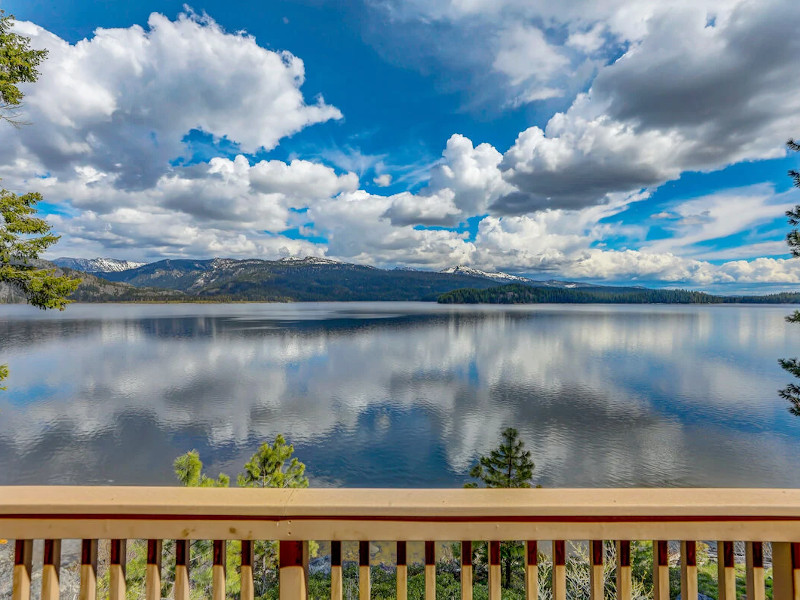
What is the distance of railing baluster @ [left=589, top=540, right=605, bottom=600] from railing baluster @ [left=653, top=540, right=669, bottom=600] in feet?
0.81

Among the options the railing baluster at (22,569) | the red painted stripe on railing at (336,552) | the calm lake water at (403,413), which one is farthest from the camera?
the calm lake water at (403,413)

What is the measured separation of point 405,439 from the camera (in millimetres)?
29062

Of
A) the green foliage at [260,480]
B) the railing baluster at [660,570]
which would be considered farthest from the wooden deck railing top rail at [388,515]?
the green foliage at [260,480]

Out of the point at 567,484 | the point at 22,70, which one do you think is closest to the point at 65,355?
the point at 22,70

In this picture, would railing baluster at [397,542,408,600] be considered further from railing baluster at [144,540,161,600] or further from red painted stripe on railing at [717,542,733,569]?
red painted stripe on railing at [717,542,733,569]

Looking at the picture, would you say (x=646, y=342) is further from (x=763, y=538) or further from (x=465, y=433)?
(x=763, y=538)

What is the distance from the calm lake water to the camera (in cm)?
2436

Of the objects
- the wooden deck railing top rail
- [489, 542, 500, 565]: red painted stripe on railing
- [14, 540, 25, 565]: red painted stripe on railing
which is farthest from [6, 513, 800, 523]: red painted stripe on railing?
→ [489, 542, 500, 565]: red painted stripe on railing

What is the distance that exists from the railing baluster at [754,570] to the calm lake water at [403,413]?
21475 millimetres

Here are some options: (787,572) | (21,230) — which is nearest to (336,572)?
(787,572)

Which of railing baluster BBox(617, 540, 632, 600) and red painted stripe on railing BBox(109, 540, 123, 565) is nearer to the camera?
red painted stripe on railing BBox(109, 540, 123, 565)

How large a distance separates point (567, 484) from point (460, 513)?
23.4 metres

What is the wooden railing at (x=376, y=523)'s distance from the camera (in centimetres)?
193

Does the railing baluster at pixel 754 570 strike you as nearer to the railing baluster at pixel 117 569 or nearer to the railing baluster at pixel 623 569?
the railing baluster at pixel 623 569
